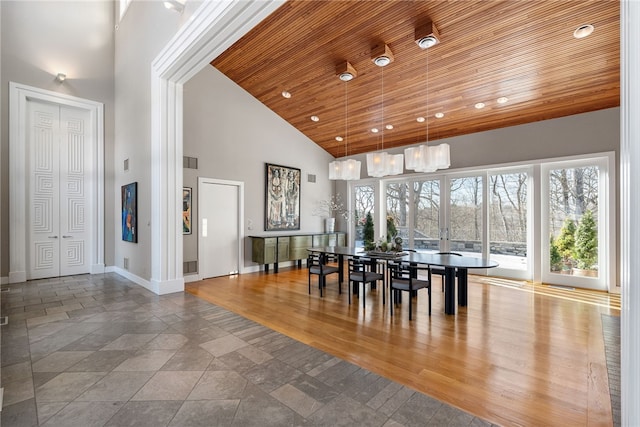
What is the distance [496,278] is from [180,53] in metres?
6.86

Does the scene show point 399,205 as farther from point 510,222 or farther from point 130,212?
point 130,212

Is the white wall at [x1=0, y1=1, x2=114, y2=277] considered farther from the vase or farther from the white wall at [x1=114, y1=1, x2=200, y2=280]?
the vase

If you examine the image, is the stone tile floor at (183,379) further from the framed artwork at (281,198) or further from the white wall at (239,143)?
the framed artwork at (281,198)

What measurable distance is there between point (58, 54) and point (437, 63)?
24.1ft

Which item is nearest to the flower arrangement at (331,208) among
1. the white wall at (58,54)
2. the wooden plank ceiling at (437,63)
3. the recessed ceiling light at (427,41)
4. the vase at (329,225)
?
the vase at (329,225)

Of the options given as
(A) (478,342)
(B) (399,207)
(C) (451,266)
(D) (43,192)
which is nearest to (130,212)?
(D) (43,192)

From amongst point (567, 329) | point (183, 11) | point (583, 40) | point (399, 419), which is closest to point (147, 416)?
point (399, 419)

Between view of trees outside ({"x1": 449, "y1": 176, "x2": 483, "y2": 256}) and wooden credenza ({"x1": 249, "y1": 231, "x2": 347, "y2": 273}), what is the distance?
3.16m

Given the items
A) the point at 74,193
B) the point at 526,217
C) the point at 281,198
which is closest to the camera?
the point at 526,217

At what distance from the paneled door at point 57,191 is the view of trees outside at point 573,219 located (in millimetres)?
9508

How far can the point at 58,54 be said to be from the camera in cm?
622

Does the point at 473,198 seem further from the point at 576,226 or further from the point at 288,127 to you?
the point at 288,127

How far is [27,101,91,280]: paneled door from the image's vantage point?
19.7 feet

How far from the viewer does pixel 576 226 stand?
18.3 feet
